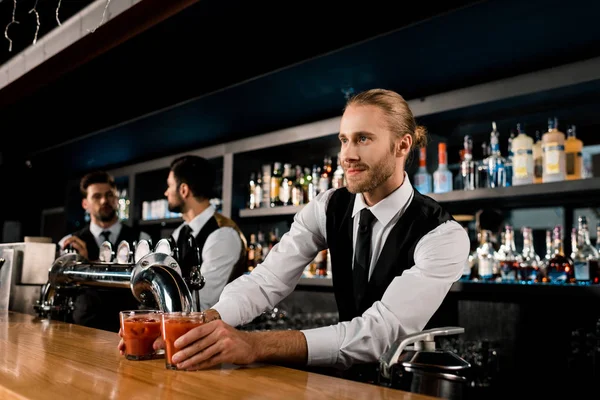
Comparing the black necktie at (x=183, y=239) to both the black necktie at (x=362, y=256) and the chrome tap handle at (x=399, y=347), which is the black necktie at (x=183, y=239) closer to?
the black necktie at (x=362, y=256)

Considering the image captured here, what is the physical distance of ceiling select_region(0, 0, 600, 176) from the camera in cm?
199

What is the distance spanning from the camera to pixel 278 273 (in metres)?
1.74

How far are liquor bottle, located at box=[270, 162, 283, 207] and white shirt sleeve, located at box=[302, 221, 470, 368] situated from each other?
6.26 feet

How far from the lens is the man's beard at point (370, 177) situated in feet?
5.63

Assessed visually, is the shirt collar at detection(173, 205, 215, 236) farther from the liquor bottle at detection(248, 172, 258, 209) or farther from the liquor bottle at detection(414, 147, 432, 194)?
the liquor bottle at detection(414, 147, 432, 194)

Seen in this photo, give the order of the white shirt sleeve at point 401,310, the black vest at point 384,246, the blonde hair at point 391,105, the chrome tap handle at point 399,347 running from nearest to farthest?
1. the chrome tap handle at point 399,347
2. the white shirt sleeve at point 401,310
3. the black vest at point 384,246
4. the blonde hair at point 391,105

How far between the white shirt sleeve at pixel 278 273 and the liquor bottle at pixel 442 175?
0.94 meters

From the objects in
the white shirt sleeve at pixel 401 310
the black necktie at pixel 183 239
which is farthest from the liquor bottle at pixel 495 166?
the black necktie at pixel 183 239

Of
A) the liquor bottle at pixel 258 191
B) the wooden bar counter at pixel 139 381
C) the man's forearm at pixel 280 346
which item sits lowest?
the wooden bar counter at pixel 139 381

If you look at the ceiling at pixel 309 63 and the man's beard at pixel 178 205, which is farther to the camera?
the man's beard at pixel 178 205

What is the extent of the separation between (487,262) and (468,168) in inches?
17.1

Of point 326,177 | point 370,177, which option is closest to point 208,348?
point 370,177

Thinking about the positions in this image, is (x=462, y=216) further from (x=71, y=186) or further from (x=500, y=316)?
(x=71, y=186)

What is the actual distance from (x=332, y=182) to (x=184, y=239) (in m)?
0.91
